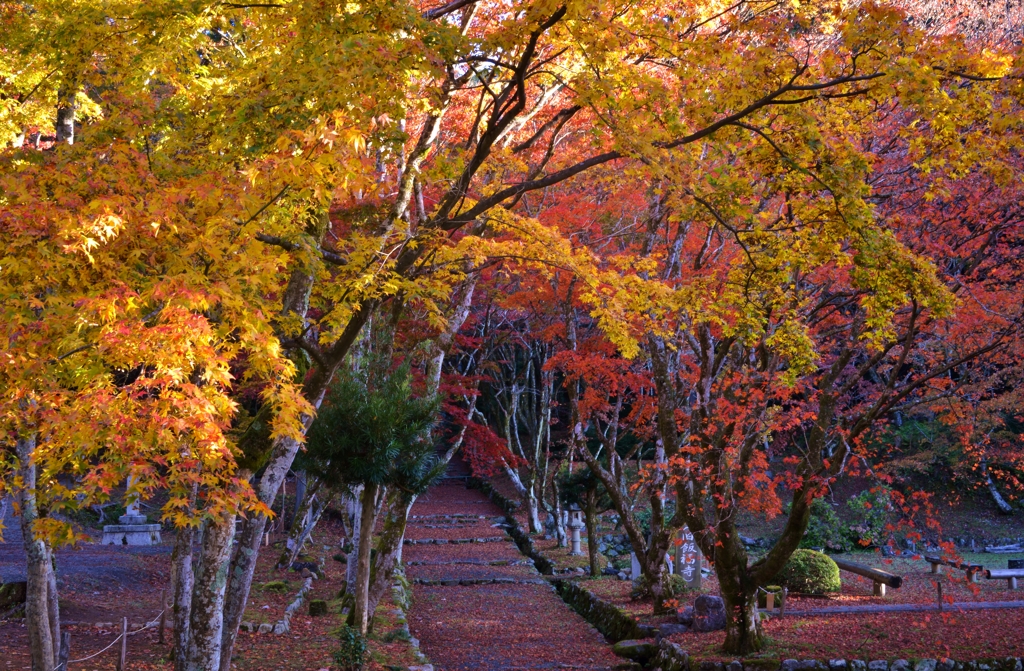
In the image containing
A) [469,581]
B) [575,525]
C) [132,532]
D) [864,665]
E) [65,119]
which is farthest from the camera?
[132,532]

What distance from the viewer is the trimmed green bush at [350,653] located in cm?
948

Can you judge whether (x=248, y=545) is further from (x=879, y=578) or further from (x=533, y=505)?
(x=533, y=505)

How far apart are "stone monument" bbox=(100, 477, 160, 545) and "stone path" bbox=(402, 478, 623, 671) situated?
627 centimetres

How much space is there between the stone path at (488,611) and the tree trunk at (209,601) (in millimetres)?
5144

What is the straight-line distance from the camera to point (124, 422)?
4719mm

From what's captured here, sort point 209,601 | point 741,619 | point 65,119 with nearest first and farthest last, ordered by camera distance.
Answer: point 209,601, point 65,119, point 741,619

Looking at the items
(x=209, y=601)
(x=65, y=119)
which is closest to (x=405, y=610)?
(x=209, y=601)

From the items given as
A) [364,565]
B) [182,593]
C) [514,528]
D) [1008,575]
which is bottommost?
[1008,575]

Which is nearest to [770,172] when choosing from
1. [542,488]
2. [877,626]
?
[877,626]

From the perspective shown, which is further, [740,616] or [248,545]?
[740,616]

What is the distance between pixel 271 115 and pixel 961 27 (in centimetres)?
1359

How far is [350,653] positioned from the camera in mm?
9531

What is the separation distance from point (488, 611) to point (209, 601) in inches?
363

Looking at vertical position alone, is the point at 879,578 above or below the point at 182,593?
below
